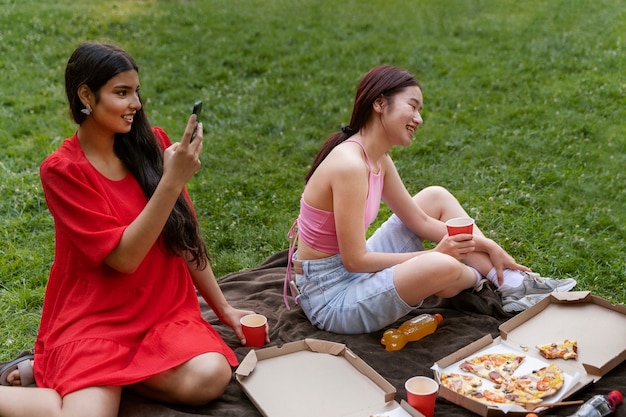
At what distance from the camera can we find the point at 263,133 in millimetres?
7711

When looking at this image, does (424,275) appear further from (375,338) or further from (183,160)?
(183,160)

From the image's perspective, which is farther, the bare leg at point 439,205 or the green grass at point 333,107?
the green grass at point 333,107

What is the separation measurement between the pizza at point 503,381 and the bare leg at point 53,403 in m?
1.58


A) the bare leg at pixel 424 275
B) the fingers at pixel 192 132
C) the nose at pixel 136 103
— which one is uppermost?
the nose at pixel 136 103

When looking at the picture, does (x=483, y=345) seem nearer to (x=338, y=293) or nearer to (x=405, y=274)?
(x=405, y=274)

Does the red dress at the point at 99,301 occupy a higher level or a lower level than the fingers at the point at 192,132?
lower

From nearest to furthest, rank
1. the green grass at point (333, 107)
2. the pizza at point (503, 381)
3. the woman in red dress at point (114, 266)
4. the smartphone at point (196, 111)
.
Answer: the smartphone at point (196, 111)
the woman in red dress at point (114, 266)
the pizza at point (503, 381)
the green grass at point (333, 107)

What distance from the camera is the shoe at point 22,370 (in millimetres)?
3609

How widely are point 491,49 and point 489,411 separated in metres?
7.03

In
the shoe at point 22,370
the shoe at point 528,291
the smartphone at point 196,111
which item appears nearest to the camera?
the smartphone at point 196,111

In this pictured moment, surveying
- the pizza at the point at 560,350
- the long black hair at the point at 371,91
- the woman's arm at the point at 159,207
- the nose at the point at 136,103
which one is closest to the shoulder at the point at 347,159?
the long black hair at the point at 371,91

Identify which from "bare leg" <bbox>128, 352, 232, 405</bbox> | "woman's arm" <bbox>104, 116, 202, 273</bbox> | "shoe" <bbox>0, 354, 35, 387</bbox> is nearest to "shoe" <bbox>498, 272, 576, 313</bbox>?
"bare leg" <bbox>128, 352, 232, 405</bbox>

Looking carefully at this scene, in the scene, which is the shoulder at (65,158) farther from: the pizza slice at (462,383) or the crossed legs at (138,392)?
the pizza slice at (462,383)

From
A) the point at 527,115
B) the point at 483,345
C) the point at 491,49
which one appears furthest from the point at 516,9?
the point at 483,345
